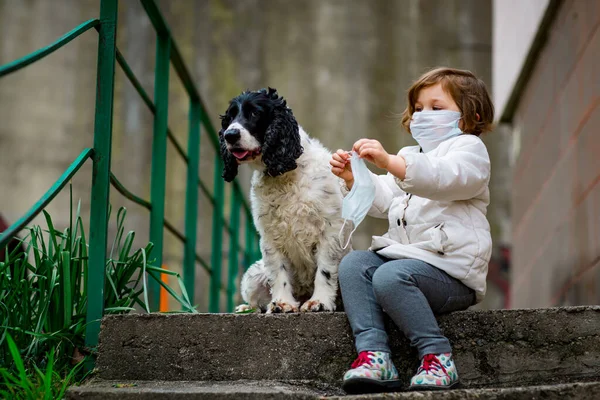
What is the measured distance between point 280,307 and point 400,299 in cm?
60

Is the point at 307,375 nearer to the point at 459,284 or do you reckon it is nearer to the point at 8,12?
the point at 459,284

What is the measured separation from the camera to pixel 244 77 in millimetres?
11469

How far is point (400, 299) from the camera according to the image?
244 cm

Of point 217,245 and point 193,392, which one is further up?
point 193,392

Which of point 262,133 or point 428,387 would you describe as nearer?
point 428,387

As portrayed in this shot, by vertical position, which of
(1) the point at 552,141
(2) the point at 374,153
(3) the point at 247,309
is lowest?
(3) the point at 247,309

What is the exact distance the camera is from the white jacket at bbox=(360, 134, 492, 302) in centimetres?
248

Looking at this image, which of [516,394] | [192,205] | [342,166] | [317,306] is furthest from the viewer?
[192,205]

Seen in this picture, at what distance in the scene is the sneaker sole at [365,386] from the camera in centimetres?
227

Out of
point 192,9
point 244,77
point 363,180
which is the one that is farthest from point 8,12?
point 363,180

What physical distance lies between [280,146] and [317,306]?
59 cm

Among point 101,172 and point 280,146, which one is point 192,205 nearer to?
point 280,146

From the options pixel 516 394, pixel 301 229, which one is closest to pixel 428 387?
pixel 516 394

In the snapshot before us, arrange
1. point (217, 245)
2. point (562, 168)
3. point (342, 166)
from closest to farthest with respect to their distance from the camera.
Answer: point (342, 166) < point (562, 168) < point (217, 245)
